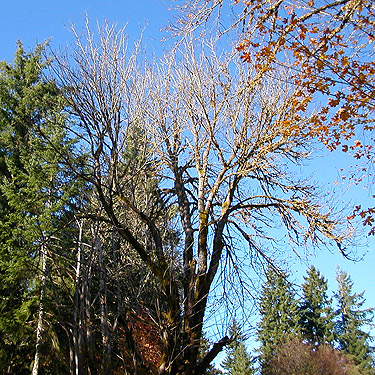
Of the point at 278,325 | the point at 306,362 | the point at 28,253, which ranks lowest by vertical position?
the point at 306,362

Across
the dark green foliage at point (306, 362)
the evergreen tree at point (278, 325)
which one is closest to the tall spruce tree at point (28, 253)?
the dark green foliage at point (306, 362)

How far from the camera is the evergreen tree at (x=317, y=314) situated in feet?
113

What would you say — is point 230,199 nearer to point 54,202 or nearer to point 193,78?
point 193,78

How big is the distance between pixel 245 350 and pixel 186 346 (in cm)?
2988

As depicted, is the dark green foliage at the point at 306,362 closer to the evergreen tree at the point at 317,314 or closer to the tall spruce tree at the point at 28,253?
the evergreen tree at the point at 317,314

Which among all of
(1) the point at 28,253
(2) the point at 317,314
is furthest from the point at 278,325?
(1) the point at 28,253

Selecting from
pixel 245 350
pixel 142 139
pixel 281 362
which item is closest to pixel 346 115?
pixel 142 139

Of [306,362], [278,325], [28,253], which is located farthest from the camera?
[278,325]

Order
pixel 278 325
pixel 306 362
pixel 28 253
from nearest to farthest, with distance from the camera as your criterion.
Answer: pixel 28 253 < pixel 306 362 < pixel 278 325

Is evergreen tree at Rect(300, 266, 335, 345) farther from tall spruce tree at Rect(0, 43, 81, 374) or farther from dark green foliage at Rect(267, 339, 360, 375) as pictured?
tall spruce tree at Rect(0, 43, 81, 374)

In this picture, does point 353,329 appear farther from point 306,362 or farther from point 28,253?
point 28,253

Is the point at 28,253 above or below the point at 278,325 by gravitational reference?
below

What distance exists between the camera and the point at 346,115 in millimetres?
4289

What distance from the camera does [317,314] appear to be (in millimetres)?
35438
